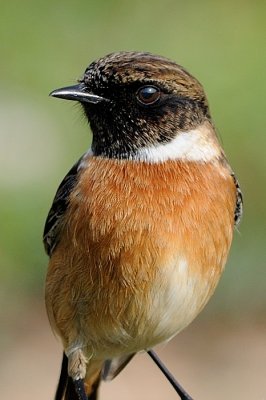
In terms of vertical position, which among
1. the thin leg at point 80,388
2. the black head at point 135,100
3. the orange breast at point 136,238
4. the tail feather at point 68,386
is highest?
the black head at point 135,100

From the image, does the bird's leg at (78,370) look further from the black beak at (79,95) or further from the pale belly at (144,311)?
the black beak at (79,95)

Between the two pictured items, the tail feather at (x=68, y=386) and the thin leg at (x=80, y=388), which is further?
the tail feather at (x=68, y=386)

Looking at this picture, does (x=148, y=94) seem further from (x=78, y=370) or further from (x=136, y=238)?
(x=78, y=370)

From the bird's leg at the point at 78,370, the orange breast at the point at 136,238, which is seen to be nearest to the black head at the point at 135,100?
the orange breast at the point at 136,238

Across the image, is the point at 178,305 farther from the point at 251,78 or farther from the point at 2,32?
the point at 2,32

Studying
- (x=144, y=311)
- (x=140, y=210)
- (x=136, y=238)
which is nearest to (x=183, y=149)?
(x=140, y=210)

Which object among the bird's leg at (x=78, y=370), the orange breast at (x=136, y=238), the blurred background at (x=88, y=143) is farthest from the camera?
the blurred background at (x=88, y=143)

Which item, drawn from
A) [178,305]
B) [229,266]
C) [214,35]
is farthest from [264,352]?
[214,35]
